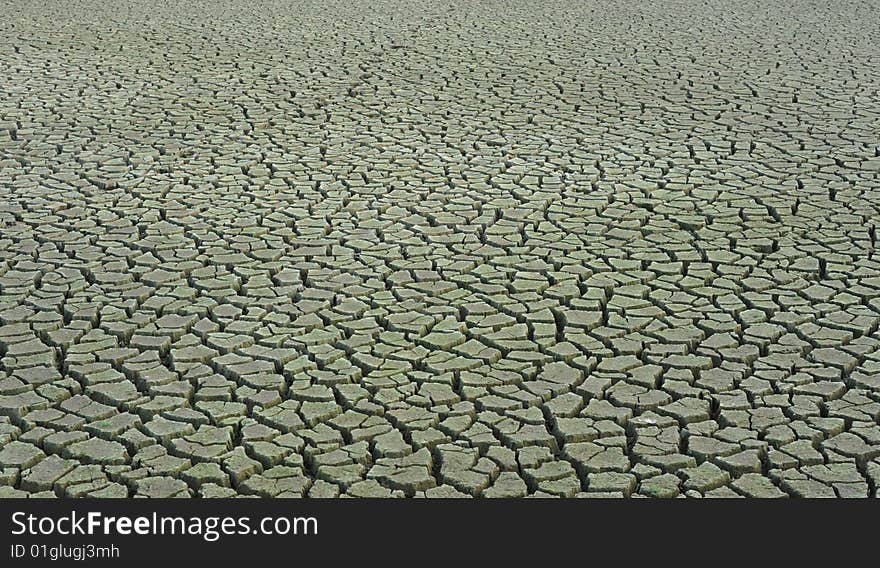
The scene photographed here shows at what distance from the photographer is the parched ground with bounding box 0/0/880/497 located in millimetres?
3156

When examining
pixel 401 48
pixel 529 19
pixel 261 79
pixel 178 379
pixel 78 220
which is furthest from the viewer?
pixel 529 19

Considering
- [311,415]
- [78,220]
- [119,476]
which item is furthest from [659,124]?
[119,476]

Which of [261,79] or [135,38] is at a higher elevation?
[135,38]

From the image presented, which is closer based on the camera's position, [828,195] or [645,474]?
[645,474]

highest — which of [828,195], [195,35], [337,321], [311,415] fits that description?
[195,35]

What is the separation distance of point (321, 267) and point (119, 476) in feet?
5.31

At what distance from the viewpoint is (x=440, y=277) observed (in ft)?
14.4

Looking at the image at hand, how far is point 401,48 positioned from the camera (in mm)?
8891

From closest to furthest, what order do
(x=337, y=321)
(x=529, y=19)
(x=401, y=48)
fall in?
(x=337, y=321) < (x=401, y=48) < (x=529, y=19)

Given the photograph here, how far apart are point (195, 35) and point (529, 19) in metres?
2.92

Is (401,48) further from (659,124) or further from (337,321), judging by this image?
(337,321)

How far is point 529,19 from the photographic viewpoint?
1021 centimetres

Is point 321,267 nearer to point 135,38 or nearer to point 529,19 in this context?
point 135,38

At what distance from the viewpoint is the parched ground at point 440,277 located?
316 centimetres
